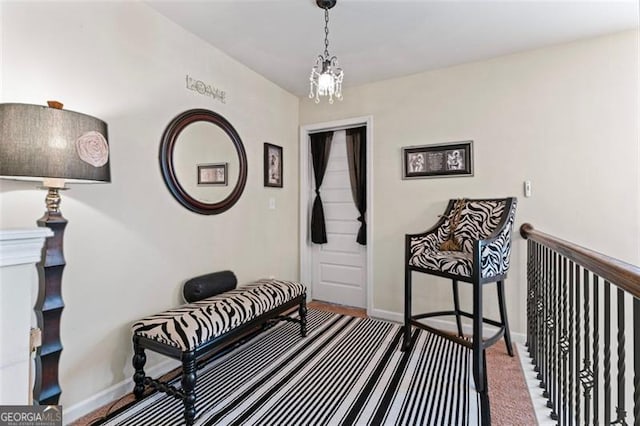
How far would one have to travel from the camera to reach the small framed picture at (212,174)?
2.27 m

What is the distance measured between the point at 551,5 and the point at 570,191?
4.26 ft

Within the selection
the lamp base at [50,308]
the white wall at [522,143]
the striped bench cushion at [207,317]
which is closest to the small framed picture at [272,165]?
the white wall at [522,143]

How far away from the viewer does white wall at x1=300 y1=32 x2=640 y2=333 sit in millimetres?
2154

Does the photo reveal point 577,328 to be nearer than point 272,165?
Yes

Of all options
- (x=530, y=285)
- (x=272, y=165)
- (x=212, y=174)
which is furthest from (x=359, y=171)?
(x=530, y=285)

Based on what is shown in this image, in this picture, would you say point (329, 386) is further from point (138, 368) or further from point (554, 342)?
point (554, 342)

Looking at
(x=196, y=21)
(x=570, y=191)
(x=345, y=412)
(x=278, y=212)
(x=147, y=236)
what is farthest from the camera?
(x=278, y=212)

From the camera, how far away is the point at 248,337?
2385mm

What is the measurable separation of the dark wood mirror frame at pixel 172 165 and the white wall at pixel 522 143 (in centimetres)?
122

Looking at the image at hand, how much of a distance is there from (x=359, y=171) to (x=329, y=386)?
6.88 feet

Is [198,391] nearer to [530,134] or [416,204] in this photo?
[416,204]

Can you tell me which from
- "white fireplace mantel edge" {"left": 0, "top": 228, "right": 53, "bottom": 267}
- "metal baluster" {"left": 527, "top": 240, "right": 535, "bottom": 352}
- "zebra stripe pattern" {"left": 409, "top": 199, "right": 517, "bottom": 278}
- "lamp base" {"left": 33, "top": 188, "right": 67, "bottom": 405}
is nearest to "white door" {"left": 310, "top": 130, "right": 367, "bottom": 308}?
"zebra stripe pattern" {"left": 409, "top": 199, "right": 517, "bottom": 278}

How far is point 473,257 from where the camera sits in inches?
70.3

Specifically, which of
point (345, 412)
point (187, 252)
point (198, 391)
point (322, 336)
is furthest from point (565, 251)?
point (187, 252)
